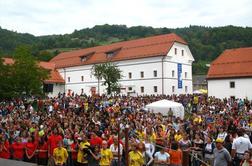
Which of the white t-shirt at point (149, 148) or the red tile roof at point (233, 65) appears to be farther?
the red tile roof at point (233, 65)

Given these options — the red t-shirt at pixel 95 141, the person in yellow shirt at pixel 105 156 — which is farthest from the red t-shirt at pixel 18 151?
the person in yellow shirt at pixel 105 156

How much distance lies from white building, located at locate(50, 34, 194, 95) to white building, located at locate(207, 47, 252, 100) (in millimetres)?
7778

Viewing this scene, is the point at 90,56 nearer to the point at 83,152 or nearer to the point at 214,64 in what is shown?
the point at 214,64

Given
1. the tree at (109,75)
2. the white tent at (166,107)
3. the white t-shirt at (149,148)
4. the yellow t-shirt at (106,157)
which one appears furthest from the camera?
the tree at (109,75)

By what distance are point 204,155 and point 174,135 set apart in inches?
56.3

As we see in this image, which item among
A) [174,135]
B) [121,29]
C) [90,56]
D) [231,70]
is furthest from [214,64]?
[121,29]

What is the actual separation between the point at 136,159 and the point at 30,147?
4.46 m

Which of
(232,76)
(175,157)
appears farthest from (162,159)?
(232,76)

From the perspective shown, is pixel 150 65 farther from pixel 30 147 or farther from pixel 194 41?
pixel 194 41

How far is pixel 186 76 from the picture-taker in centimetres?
6088

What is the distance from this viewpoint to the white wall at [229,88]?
47.5 m

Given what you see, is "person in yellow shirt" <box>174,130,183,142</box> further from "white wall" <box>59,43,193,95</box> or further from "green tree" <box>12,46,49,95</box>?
"white wall" <box>59,43,193,95</box>

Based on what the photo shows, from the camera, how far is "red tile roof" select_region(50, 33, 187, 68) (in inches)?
2296

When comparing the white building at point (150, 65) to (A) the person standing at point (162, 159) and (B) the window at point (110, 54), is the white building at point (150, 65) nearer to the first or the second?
(B) the window at point (110, 54)
